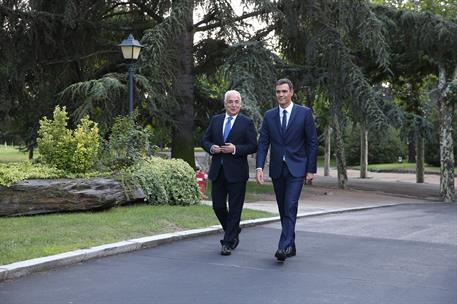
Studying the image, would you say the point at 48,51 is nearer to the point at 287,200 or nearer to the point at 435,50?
the point at 435,50

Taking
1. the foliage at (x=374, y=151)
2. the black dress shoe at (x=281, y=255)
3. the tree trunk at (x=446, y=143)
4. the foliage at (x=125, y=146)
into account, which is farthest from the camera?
the foliage at (x=374, y=151)

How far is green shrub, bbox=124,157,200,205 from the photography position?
1180cm

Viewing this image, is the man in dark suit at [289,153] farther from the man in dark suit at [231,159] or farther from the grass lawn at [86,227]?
the grass lawn at [86,227]

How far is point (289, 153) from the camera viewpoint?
704 centimetres

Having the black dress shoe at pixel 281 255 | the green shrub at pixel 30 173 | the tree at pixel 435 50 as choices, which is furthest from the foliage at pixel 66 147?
the tree at pixel 435 50

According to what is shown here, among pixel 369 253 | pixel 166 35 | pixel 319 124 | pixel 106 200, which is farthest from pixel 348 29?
pixel 319 124

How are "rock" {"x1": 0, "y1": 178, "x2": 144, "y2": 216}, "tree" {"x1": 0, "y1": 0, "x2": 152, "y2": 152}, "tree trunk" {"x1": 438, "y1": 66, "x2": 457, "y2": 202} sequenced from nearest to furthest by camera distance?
"rock" {"x1": 0, "y1": 178, "x2": 144, "y2": 216} < "tree" {"x1": 0, "y1": 0, "x2": 152, "y2": 152} < "tree trunk" {"x1": 438, "y1": 66, "x2": 457, "y2": 202}

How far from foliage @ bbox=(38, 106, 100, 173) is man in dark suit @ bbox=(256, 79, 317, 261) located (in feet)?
15.3

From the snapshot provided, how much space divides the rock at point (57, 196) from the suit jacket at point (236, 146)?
3.48 metres

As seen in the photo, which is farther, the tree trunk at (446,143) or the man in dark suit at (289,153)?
the tree trunk at (446,143)

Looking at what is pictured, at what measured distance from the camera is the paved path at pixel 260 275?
5309 millimetres

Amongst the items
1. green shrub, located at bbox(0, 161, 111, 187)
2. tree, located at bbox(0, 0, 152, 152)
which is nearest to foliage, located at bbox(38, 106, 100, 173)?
green shrub, located at bbox(0, 161, 111, 187)

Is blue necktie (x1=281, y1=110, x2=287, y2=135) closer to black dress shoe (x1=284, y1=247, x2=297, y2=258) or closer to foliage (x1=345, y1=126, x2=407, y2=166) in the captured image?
black dress shoe (x1=284, y1=247, x2=297, y2=258)

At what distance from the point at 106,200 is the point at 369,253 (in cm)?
478
